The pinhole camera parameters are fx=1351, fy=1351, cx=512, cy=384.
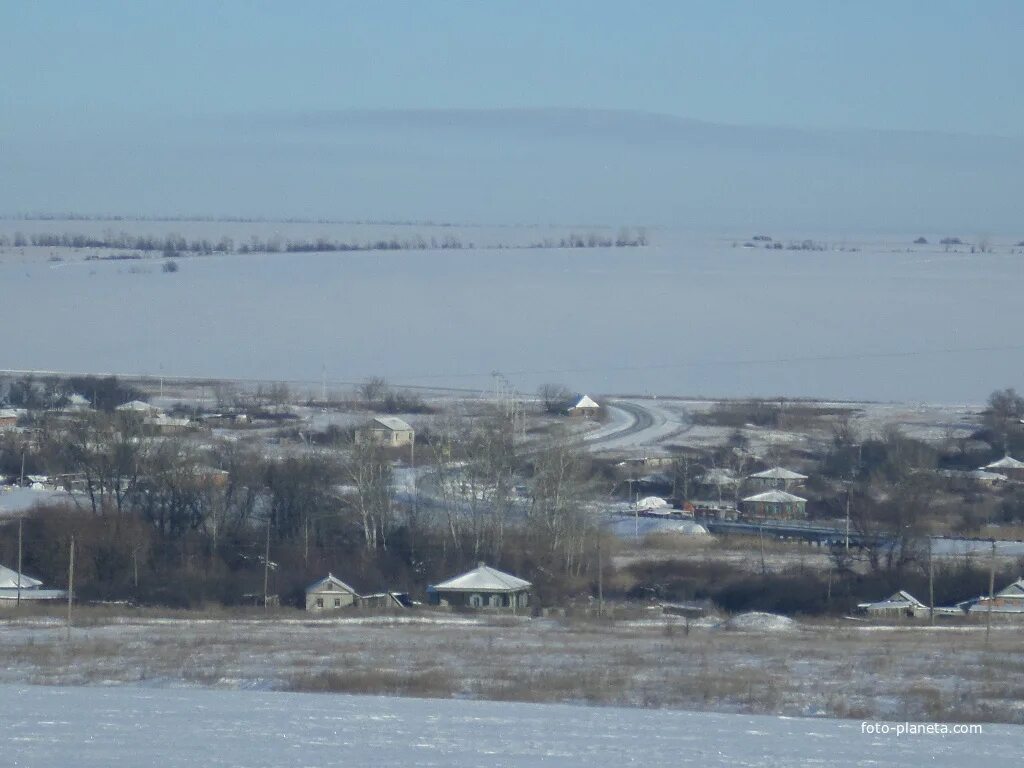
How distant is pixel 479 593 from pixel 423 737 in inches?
283

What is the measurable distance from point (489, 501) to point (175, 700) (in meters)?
8.78

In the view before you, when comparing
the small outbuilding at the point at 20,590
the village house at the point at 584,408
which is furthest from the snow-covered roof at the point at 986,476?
the small outbuilding at the point at 20,590

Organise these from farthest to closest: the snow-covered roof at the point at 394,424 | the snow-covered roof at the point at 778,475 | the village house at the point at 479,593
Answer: the snow-covered roof at the point at 394,424 → the snow-covered roof at the point at 778,475 → the village house at the point at 479,593

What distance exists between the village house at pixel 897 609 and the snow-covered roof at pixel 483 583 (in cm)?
317

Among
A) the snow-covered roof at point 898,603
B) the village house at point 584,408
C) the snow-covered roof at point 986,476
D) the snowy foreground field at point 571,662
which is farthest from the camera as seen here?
the village house at point 584,408

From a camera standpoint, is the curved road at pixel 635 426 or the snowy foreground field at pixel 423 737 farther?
the curved road at pixel 635 426

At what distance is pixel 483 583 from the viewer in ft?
41.5

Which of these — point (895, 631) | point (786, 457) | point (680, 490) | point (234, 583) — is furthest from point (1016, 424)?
point (234, 583)

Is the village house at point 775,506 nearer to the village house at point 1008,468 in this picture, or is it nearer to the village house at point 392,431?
the village house at point 1008,468

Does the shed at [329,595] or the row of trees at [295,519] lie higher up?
the row of trees at [295,519]

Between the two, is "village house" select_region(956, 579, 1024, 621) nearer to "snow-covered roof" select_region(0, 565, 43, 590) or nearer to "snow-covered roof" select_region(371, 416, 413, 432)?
"snow-covered roof" select_region(0, 565, 43, 590)

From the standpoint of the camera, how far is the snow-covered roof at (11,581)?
12.4 metres

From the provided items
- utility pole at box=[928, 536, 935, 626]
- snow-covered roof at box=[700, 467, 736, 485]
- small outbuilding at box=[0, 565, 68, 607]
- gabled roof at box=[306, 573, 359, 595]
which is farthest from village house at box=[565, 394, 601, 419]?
small outbuilding at box=[0, 565, 68, 607]

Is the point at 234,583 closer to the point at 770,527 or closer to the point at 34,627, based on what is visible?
the point at 34,627
